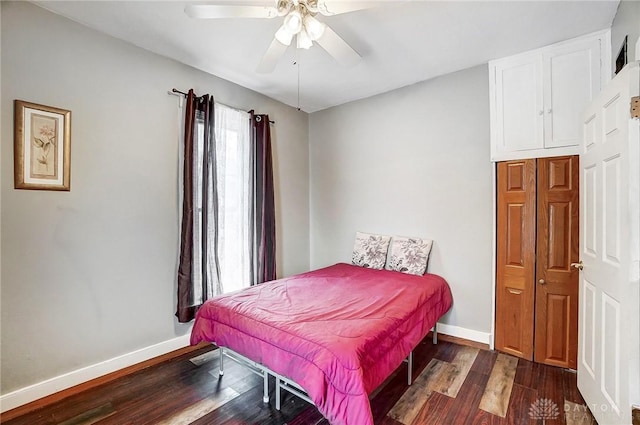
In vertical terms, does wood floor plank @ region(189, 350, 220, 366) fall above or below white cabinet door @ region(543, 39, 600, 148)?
below

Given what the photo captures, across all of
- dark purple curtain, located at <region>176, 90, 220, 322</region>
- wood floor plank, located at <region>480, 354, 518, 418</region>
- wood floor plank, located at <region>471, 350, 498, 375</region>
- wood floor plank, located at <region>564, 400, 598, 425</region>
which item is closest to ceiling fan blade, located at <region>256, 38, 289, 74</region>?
dark purple curtain, located at <region>176, 90, 220, 322</region>

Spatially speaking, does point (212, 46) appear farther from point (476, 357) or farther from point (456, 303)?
point (476, 357)

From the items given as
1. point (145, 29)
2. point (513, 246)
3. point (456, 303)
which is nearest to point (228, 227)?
point (145, 29)

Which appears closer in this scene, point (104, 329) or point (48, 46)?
point (48, 46)

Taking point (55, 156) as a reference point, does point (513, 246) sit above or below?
below

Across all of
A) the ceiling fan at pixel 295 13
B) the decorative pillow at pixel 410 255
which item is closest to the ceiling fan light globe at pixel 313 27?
the ceiling fan at pixel 295 13

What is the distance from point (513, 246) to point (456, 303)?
807mm

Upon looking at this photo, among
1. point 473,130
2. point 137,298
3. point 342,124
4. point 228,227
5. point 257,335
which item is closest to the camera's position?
point 257,335

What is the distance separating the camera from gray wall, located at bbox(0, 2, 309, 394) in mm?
1960

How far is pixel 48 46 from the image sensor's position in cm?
208

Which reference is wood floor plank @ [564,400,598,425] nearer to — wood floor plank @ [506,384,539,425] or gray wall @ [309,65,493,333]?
wood floor plank @ [506,384,539,425]

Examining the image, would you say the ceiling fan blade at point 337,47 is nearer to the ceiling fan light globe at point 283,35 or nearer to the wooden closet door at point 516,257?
the ceiling fan light globe at point 283,35

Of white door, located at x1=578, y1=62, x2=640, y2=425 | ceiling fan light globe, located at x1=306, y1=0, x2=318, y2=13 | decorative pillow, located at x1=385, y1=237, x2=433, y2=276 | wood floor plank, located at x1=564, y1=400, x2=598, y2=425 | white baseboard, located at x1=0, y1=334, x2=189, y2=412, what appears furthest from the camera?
decorative pillow, located at x1=385, y1=237, x2=433, y2=276

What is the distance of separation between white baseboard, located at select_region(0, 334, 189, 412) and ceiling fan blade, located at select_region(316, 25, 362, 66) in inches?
111
